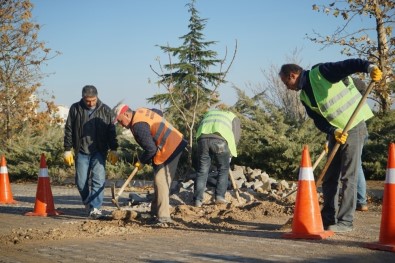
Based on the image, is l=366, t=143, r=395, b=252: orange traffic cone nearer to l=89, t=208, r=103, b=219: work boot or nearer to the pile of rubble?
l=89, t=208, r=103, b=219: work boot

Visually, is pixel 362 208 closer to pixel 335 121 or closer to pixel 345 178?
pixel 345 178

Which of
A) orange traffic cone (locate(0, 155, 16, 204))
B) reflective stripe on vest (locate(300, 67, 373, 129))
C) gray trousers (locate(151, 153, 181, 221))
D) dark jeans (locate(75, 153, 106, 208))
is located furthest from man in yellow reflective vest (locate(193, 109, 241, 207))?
orange traffic cone (locate(0, 155, 16, 204))

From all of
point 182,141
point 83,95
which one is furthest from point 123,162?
point 182,141

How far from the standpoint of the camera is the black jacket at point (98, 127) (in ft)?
29.0

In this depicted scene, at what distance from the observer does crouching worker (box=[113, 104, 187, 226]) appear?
7.41m

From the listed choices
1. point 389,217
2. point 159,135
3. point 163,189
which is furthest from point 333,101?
point 163,189

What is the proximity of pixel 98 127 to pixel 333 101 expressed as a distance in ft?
12.9

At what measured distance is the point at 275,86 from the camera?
31219mm

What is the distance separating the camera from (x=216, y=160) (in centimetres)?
980

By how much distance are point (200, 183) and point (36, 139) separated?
11.6 m

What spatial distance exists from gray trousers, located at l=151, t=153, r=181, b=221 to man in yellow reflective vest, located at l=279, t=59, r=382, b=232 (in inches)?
80.2

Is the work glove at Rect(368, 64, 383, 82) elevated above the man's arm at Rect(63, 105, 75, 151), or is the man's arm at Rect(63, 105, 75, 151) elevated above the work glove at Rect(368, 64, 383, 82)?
the work glove at Rect(368, 64, 383, 82)

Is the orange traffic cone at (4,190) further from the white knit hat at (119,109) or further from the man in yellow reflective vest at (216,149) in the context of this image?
the white knit hat at (119,109)

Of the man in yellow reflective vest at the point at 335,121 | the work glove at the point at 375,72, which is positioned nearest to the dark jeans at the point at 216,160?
the man in yellow reflective vest at the point at 335,121
